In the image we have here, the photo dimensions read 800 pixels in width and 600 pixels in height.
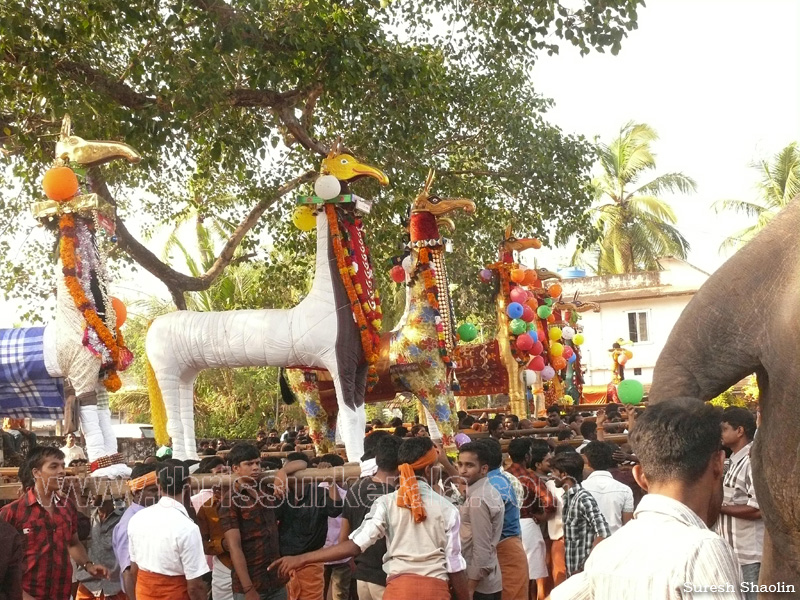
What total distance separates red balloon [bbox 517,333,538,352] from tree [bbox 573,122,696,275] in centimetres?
1706

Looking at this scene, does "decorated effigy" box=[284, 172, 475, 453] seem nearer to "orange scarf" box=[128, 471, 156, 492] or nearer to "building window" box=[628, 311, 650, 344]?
"orange scarf" box=[128, 471, 156, 492]

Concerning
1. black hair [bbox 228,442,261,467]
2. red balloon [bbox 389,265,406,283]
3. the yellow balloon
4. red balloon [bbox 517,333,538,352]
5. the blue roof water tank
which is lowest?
black hair [bbox 228,442,261,467]

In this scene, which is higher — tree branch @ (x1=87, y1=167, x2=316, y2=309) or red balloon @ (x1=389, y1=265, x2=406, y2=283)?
tree branch @ (x1=87, y1=167, x2=316, y2=309)

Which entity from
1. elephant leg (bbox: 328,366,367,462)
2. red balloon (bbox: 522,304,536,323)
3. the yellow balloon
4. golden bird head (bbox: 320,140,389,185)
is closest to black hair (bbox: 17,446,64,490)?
elephant leg (bbox: 328,366,367,462)

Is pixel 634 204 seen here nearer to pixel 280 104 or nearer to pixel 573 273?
pixel 573 273

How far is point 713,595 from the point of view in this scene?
215 cm

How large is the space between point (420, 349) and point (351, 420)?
2.17 metres

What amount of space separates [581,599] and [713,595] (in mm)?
339

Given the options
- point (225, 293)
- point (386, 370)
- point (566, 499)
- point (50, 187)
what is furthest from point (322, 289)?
point (225, 293)

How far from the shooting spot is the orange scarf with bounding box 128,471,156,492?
5090mm

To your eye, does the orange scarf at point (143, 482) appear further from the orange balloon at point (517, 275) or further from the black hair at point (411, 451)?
the orange balloon at point (517, 275)

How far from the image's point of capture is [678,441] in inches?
94.3

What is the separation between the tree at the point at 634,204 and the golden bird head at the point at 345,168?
22.1m

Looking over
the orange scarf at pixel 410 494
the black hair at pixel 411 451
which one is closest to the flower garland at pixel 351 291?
the black hair at pixel 411 451
